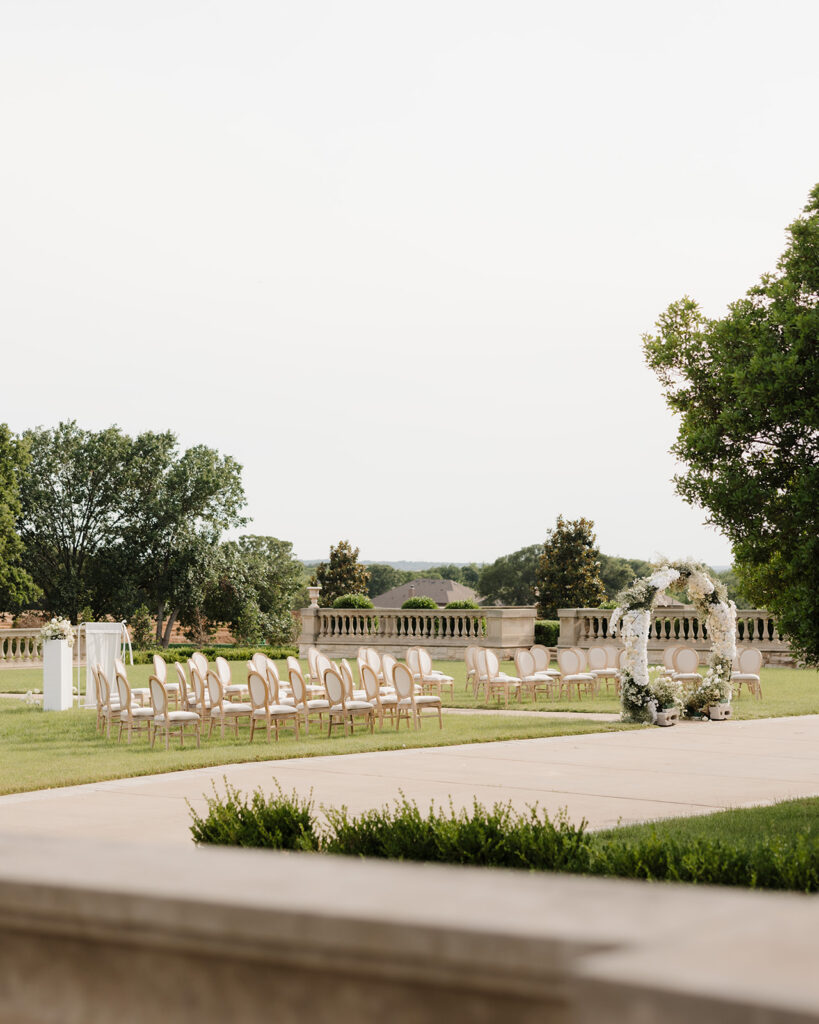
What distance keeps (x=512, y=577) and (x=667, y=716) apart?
86161mm

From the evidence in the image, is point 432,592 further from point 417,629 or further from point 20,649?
point 20,649

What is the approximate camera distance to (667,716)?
1939 centimetres

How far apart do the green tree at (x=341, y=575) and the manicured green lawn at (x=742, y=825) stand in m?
59.8

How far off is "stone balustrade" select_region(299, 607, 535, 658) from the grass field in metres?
2.66

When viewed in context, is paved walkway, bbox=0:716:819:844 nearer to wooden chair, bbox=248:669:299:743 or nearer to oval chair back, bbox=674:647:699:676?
wooden chair, bbox=248:669:299:743

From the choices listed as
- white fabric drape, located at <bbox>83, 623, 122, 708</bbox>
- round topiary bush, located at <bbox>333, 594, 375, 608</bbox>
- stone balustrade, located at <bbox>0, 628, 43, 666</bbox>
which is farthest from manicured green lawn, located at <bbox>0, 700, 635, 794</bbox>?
round topiary bush, located at <bbox>333, 594, 375, 608</bbox>

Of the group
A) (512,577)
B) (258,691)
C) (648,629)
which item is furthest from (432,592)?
(258,691)

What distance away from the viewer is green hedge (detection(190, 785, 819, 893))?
6.25 meters

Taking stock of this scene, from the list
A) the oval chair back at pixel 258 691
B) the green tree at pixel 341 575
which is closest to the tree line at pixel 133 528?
the green tree at pixel 341 575

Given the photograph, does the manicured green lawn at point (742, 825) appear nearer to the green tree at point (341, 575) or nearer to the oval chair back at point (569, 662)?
the oval chair back at point (569, 662)

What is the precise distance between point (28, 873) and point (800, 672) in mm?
30737

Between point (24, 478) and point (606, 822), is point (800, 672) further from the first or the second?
point (24, 478)

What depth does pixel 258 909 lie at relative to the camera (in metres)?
1.80

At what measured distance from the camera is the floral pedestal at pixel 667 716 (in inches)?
760
